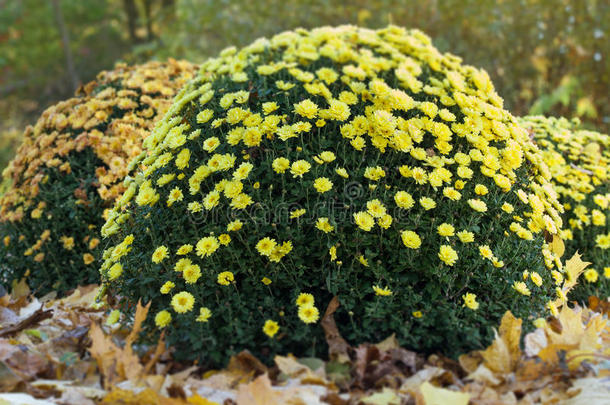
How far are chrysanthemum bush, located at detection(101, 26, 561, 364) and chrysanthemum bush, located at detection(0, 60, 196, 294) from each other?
582 millimetres

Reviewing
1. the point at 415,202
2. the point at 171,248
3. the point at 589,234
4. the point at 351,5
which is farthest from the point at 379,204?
the point at 351,5

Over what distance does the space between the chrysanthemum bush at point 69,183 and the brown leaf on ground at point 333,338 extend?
4.69 ft

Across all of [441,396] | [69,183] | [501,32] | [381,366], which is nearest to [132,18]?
[501,32]

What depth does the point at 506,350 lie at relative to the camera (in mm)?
2045

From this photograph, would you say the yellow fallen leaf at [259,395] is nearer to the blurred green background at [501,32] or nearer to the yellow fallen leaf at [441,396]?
the yellow fallen leaf at [441,396]

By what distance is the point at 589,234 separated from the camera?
3.40m

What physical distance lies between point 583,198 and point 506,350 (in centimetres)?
166

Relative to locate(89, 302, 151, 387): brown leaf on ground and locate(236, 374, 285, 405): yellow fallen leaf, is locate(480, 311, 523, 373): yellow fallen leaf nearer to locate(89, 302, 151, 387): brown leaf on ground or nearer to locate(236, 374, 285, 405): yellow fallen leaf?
locate(236, 374, 285, 405): yellow fallen leaf

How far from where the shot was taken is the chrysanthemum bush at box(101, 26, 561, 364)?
7.25ft

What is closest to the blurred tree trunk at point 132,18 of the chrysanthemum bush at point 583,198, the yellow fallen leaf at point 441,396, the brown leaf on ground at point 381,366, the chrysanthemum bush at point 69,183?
the chrysanthemum bush at point 69,183

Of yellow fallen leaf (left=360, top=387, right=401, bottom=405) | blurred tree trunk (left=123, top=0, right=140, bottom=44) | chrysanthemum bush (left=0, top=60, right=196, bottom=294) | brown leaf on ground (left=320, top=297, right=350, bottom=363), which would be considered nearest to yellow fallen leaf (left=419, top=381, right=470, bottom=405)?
yellow fallen leaf (left=360, top=387, right=401, bottom=405)

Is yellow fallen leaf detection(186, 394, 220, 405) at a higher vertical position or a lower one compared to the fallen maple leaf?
lower

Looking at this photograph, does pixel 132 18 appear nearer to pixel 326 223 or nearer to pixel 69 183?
pixel 69 183

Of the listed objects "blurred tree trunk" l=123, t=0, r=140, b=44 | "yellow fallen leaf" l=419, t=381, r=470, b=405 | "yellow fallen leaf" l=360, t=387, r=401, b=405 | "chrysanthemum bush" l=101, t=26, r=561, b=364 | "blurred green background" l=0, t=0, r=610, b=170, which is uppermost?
"blurred tree trunk" l=123, t=0, r=140, b=44
